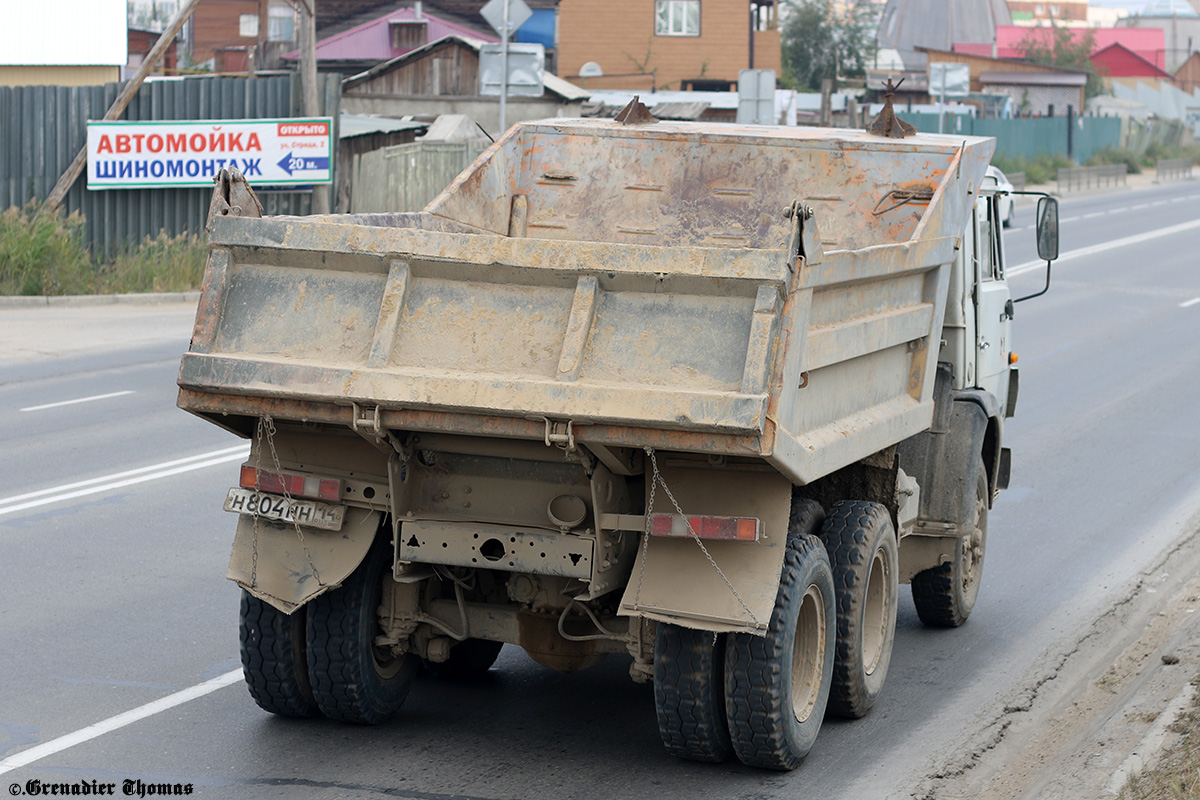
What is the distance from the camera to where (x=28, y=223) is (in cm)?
2022

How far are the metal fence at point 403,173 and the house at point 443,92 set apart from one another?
29.9 feet

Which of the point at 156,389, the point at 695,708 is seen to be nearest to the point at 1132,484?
the point at 695,708

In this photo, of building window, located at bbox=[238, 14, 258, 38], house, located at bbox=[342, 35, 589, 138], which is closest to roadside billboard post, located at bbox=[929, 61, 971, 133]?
house, located at bbox=[342, 35, 589, 138]

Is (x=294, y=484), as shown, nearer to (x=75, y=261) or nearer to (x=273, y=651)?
(x=273, y=651)

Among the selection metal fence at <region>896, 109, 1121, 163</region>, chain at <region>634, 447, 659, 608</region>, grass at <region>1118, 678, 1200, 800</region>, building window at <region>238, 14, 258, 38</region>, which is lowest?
grass at <region>1118, 678, 1200, 800</region>

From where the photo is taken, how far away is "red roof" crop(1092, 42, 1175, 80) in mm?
100500

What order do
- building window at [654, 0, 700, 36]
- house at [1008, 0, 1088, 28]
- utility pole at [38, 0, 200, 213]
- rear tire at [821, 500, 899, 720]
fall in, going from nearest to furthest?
rear tire at [821, 500, 899, 720], utility pole at [38, 0, 200, 213], building window at [654, 0, 700, 36], house at [1008, 0, 1088, 28]

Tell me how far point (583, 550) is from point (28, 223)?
16.7 meters

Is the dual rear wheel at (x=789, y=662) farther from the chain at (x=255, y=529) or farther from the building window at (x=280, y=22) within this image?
the building window at (x=280, y=22)

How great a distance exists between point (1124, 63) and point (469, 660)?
104m

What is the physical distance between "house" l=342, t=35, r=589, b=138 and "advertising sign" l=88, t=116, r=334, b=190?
13345mm

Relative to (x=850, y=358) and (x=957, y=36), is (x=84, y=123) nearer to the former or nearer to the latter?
(x=850, y=358)

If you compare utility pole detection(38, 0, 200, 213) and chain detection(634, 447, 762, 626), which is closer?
Answer: chain detection(634, 447, 762, 626)

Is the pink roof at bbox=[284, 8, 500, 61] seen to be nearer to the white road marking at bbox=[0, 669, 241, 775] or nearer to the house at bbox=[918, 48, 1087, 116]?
the house at bbox=[918, 48, 1087, 116]
